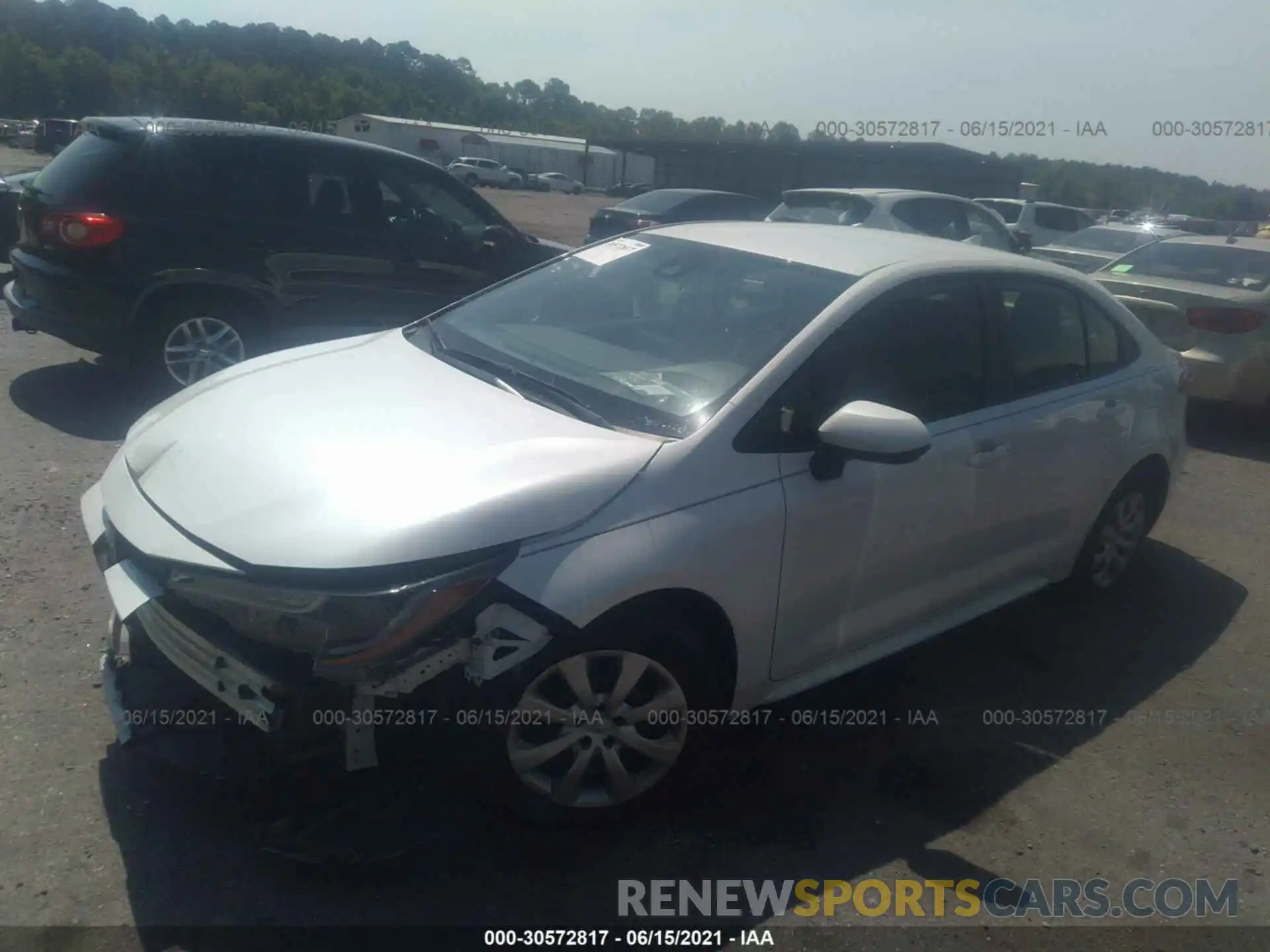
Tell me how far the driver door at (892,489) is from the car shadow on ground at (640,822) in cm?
37

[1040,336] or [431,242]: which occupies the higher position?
[431,242]

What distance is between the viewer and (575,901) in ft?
9.11

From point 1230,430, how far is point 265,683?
853 centimetres

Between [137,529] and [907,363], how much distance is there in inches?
97.1

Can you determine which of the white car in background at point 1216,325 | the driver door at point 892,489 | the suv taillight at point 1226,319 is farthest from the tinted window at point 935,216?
the driver door at point 892,489

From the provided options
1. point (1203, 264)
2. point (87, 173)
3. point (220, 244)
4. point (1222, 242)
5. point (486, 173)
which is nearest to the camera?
point (87, 173)

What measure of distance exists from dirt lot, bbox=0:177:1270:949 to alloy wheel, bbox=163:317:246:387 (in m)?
1.60

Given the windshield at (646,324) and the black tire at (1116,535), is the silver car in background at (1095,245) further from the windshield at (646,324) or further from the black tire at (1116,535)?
the windshield at (646,324)

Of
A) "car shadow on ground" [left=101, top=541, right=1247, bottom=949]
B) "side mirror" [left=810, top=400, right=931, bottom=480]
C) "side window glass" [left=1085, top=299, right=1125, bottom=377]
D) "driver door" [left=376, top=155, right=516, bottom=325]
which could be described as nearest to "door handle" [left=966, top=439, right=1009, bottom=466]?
"side mirror" [left=810, top=400, right=931, bottom=480]

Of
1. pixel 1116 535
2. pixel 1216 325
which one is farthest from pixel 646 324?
pixel 1216 325

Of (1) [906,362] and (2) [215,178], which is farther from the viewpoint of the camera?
(2) [215,178]

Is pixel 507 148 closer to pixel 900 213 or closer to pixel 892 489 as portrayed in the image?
pixel 900 213

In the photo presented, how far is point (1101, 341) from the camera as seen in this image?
180 inches

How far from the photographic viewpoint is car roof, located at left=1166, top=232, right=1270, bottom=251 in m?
8.89
